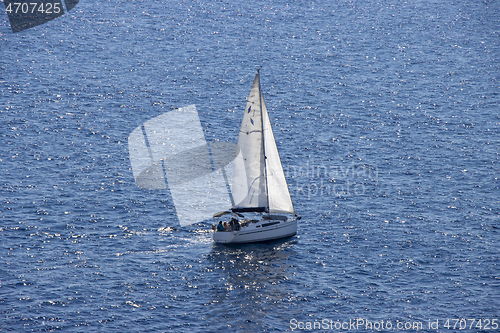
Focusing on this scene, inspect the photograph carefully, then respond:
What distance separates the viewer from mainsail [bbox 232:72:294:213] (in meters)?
73.7

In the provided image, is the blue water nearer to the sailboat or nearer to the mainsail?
the sailboat

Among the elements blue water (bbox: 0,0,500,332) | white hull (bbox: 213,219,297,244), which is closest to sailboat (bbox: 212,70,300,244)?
white hull (bbox: 213,219,297,244)

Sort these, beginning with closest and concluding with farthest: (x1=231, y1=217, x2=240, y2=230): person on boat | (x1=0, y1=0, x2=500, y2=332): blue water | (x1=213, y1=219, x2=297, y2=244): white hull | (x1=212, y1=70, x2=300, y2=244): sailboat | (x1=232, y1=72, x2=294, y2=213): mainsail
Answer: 1. (x1=0, y1=0, x2=500, y2=332): blue water
2. (x1=213, y1=219, x2=297, y2=244): white hull
3. (x1=212, y1=70, x2=300, y2=244): sailboat
4. (x1=231, y1=217, x2=240, y2=230): person on boat
5. (x1=232, y1=72, x2=294, y2=213): mainsail

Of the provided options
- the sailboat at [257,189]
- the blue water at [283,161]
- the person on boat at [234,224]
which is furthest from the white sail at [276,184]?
the person on boat at [234,224]

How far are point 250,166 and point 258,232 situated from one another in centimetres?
824

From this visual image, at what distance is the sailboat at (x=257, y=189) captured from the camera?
73375 mm

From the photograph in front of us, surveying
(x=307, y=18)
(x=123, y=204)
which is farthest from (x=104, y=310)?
(x=307, y=18)

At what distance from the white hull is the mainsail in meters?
2.19

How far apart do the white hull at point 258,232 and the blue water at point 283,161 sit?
52.8 inches

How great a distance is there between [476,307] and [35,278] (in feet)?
154

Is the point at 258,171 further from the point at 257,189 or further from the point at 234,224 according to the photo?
the point at 234,224

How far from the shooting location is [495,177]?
3664 inches

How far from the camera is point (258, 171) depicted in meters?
75.4

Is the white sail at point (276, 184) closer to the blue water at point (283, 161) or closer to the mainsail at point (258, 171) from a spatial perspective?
the mainsail at point (258, 171)
